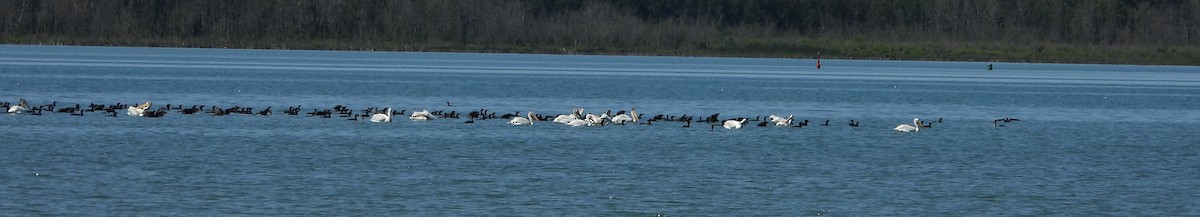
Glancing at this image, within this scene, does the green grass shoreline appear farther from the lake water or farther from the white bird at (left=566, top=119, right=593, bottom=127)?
the white bird at (left=566, top=119, right=593, bottom=127)

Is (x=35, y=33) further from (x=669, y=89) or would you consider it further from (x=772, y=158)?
(x=772, y=158)

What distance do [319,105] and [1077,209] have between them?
89.6ft

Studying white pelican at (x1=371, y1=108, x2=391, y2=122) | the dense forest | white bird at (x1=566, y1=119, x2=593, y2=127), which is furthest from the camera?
the dense forest

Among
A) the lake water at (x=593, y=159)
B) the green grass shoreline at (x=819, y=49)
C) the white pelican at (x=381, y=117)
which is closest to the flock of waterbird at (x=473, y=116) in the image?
the white pelican at (x=381, y=117)

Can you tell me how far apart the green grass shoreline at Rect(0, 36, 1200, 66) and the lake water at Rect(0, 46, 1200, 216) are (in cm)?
6163

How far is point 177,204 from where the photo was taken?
20.0 meters

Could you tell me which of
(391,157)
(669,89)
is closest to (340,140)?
(391,157)

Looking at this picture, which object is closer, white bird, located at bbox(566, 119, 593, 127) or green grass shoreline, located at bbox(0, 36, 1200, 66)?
white bird, located at bbox(566, 119, 593, 127)

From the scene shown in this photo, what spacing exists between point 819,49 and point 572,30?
1581 centimetres

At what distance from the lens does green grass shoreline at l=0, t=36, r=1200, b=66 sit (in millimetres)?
114375

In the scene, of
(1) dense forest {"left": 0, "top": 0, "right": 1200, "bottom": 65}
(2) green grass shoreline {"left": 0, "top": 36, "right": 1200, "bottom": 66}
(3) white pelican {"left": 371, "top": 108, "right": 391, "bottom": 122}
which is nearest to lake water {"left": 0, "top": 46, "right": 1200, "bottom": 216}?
(3) white pelican {"left": 371, "top": 108, "right": 391, "bottom": 122}

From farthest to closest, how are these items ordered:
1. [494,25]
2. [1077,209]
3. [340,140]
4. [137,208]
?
[494,25], [340,140], [1077,209], [137,208]

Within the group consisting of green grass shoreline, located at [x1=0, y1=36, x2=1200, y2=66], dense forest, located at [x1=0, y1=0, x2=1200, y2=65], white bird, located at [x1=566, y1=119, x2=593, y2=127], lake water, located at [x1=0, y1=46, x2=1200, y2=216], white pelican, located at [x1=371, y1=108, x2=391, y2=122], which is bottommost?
lake water, located at [x1=0, y1=46, x2=1200, y2=216]

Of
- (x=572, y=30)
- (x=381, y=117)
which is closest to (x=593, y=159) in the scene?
(x=381, y=117)
